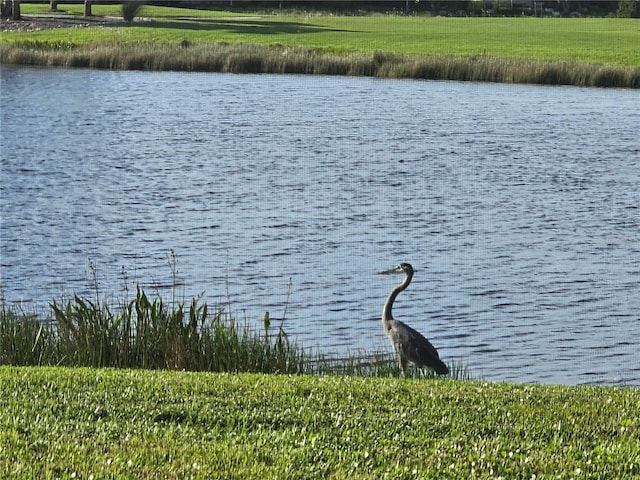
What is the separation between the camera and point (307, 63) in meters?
52.3

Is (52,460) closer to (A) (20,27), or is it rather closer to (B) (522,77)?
(B) (522,77)

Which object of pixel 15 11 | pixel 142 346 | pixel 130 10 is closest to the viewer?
pixel 142 346

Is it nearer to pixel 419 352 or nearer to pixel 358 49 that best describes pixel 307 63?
pixel 358 49

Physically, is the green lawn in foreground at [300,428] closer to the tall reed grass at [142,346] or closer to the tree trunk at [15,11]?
the tall reed grass at [142,346]

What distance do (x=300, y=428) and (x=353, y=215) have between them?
14919 mm

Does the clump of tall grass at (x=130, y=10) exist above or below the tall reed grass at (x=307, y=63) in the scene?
above

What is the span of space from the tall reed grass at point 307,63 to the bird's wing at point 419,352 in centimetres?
3870

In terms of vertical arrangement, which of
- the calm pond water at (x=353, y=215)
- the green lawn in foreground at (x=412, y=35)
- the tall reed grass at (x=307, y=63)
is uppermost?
the green lawn in foreground at (x=412, y=35)

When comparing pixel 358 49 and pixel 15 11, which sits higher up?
pixel 15 11

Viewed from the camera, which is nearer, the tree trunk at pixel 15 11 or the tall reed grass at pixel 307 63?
the tall reed grass at pixel 307 63

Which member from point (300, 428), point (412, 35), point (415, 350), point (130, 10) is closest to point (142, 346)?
point (415, 350)

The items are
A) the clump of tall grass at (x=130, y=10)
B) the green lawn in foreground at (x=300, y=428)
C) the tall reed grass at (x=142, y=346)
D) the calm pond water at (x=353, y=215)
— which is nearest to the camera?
the green lawn in foreground at (x=300, y=428)

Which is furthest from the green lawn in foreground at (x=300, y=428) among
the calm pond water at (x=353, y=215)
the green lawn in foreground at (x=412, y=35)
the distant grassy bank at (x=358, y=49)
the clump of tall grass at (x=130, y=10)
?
the clump of tall grass at (x=130, y=10)

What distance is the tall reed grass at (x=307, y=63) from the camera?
4819 centimetres
